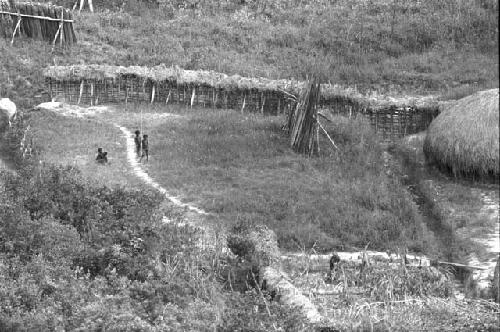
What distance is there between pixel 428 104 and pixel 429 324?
1155cm

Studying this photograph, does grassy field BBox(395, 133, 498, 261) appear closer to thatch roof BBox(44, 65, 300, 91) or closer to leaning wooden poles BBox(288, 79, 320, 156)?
leaning wooden poles BBox(288, 79, 320, 156)

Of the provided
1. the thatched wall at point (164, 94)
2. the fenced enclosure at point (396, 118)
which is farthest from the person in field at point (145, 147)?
the fenced enclosure at point (396, 118)

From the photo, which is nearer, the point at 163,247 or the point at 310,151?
the point at 163,247

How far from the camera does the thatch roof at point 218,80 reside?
1906 centimetres

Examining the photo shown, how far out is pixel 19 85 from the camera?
65.4ft

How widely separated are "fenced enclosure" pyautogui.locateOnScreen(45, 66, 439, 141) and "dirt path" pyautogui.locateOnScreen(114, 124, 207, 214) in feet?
6.76

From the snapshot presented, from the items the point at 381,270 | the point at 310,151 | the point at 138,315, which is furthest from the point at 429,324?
the point at 310,151

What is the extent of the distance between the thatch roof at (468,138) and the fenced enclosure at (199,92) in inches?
96.8

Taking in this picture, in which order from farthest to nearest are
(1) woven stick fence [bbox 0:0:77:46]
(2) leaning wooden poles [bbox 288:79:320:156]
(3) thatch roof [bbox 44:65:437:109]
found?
(1) woven stick fence [bbox 0:0:77:46] → (3) thatch roof [bbox 44:65:437:109] → (2) leaning wooden poles [bbox 288:79:320:156]

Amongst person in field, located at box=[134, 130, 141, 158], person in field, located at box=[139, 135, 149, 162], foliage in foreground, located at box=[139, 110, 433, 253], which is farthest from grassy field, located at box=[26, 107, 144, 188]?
foliage in foreground, located at box=[139, 110, 433, 253]

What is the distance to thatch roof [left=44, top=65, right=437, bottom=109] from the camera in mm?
19062

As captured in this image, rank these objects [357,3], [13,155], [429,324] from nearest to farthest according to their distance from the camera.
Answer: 1. [429,324]
2. [13,155]
3. [357,3]

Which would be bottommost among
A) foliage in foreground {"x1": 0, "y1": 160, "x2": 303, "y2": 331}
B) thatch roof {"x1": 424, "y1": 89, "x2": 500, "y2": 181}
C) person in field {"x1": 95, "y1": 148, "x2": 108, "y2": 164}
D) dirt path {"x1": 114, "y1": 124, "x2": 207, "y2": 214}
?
dirt path {"x1": 114, "y1": 124, "x2": 207, "y2": 214}

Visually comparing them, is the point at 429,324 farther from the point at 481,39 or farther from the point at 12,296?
the point at 481,39
